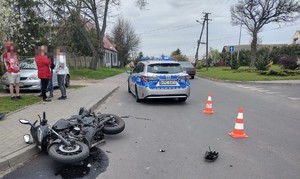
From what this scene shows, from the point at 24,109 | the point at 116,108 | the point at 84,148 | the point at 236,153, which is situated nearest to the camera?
the point at 84,148

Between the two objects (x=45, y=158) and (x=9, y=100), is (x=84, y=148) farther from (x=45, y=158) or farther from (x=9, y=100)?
(x=9, y=100)

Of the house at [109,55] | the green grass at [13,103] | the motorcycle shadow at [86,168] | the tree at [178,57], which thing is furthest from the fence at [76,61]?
the tree at [178,57]

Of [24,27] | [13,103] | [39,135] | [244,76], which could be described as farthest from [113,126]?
[244,76]

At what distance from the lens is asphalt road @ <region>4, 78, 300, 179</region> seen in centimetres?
458

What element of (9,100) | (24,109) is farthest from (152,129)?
(9,100)

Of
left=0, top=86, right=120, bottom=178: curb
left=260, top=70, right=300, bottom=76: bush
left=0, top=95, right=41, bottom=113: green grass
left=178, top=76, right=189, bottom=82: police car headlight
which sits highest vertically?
left=178, top=76, right=189, bottom=82: police car headlight

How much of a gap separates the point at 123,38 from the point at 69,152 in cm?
6976

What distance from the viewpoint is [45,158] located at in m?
5.24

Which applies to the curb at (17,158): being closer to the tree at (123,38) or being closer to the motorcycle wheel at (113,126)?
the motorcycle wheel at (113,126)

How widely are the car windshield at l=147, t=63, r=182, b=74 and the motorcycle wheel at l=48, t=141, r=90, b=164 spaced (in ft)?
21.1

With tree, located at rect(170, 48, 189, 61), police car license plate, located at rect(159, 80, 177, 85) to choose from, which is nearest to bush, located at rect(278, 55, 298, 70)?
police car license plate, located at rect(159, 80, 177, 85)

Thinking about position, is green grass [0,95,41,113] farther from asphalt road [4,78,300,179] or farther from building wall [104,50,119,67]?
building wall [104,50,119,67]

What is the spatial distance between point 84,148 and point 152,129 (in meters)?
2.61

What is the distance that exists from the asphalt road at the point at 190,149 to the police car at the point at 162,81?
1.44m
